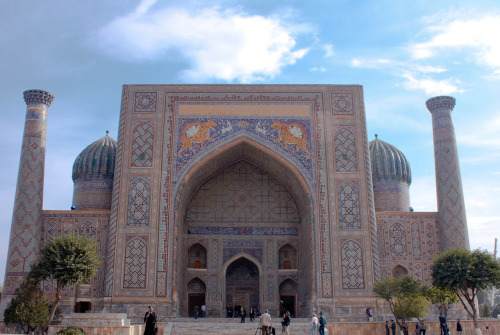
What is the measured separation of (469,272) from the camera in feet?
28.5

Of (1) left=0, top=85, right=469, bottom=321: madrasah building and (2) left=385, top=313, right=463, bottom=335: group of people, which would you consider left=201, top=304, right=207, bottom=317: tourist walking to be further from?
(2) left=385, top=313, right=463, bottom=335: group of people

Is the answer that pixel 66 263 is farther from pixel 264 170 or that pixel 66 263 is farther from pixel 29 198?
pixel 264 170

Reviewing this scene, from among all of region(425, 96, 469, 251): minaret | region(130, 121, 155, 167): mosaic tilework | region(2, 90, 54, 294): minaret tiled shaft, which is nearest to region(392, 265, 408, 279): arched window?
region(425, 96, 469, 251): minaret

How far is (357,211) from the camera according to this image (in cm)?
1102

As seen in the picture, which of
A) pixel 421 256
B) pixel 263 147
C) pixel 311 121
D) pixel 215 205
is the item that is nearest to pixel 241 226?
pixel 215 205

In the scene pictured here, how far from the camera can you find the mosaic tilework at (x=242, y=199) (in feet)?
40.5

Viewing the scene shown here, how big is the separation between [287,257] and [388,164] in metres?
3.61

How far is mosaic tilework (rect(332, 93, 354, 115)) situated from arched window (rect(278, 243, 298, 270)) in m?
3.24

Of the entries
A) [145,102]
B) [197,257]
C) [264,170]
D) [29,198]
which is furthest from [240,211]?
[29,198]

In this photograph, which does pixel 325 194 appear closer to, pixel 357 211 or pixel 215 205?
pixel 357 211

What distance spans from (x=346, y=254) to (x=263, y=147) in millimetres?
2775

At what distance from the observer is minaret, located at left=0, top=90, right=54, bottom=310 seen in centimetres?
1065

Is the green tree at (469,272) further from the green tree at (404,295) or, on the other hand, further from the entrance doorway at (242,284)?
the entrance doorway at (242,284)

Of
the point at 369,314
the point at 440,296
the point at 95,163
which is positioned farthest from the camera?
the point at 95,163
